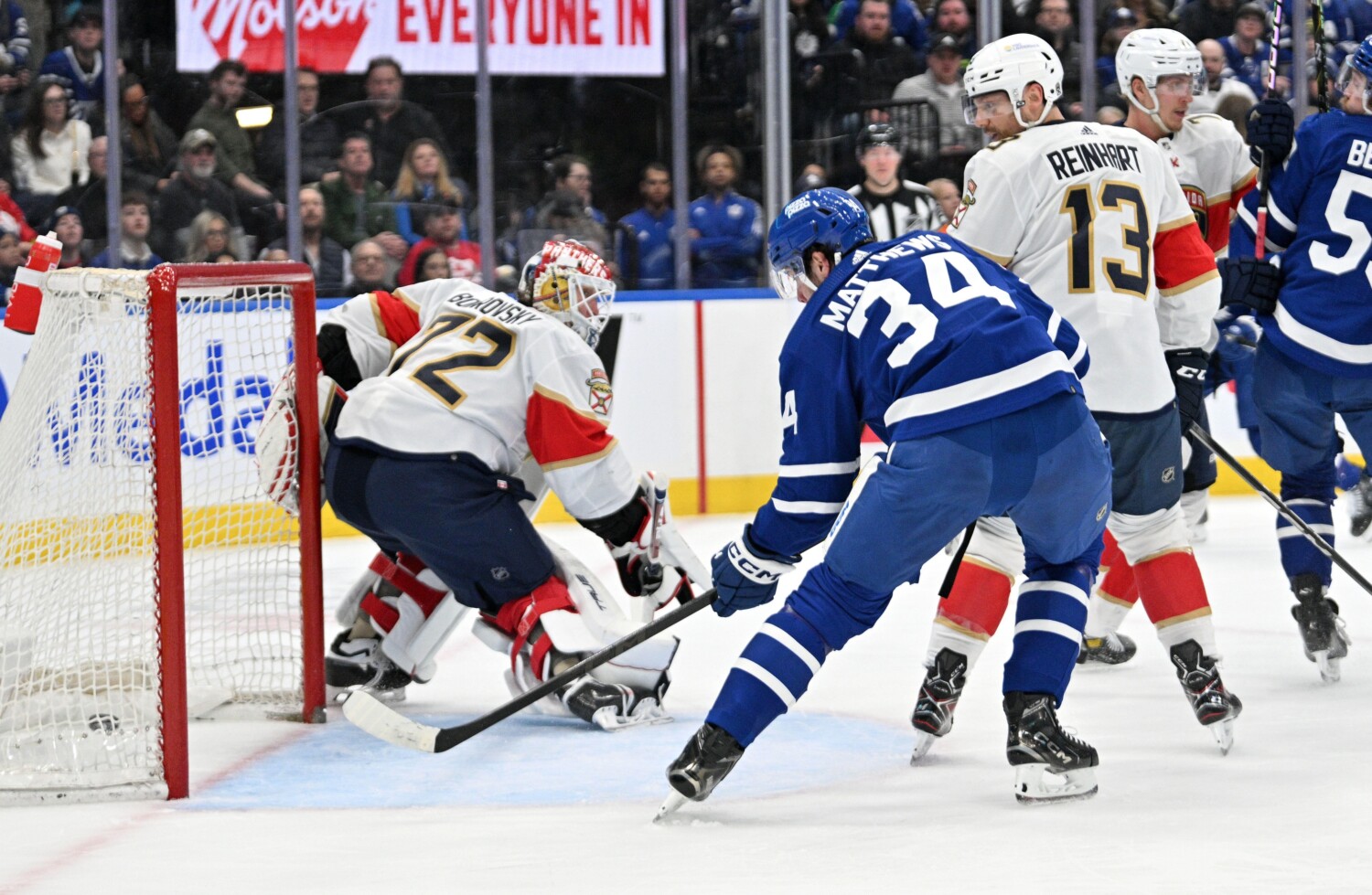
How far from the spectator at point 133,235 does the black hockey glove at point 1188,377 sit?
4.00 metres

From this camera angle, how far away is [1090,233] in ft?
10.5

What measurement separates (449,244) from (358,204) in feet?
1.19

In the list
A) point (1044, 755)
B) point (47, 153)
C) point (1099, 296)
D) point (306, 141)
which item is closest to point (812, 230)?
point (1099, 296)

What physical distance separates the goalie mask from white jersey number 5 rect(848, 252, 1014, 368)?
1003 millimetres

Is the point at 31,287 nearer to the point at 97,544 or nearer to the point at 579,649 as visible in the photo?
the point at 97,544

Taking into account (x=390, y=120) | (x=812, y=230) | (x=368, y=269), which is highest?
(x=390, y=120)

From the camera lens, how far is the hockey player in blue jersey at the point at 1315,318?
3621 mm

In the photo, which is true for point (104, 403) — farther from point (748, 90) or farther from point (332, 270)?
point (748, 90)

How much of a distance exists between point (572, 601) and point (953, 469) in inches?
43.4

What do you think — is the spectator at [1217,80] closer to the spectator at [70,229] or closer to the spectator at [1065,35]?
the spectator at [1065,35]

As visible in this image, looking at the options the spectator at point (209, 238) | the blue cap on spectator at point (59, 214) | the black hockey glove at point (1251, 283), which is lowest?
the black hockey glove at point (1251, 283)

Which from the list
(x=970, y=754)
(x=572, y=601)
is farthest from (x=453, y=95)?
(x=970, y=754)

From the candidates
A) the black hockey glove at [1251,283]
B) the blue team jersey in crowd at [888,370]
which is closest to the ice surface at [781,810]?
the blue team jersey in crowd at [888,370]

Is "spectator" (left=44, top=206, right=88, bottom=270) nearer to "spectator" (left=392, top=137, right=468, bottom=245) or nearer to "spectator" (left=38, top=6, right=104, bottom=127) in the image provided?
"spectator" (left=38, top=6, right=104, bottom=127)
